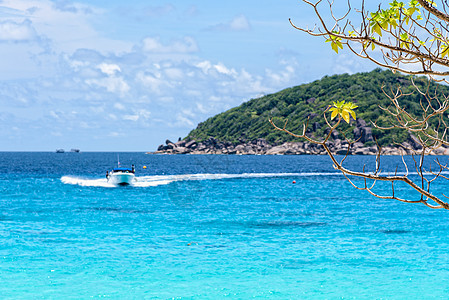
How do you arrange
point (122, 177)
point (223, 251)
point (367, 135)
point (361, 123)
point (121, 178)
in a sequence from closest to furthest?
point (223, 251), point (122, 177), point (121, 178), point (361, 123), point (367, 135)

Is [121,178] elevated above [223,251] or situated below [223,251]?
above

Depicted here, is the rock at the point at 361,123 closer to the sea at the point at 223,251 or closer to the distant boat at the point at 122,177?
the distant boat at the point at 122,177

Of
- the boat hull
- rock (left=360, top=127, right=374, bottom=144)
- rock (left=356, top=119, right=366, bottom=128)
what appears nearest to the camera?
the boat hull

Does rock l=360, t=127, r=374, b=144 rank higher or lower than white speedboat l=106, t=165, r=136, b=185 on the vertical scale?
higher

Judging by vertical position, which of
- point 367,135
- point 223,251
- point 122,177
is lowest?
point 223,251

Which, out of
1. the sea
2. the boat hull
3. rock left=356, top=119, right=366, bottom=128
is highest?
rock left=356, top=119, right=366, bottom=128

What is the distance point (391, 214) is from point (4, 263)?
2732 cm

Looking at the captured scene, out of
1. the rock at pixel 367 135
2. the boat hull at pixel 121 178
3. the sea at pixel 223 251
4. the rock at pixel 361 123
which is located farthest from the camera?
the rock at pixel 367 135

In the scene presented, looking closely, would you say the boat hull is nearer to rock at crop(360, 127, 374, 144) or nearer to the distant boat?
the distant boat

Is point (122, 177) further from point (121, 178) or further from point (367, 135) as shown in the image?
point (367, 135)

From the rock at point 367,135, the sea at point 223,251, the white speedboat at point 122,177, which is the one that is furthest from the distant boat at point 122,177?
the rock at point 367,135

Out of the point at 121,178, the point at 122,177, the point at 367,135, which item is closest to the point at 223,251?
the point at 122,177

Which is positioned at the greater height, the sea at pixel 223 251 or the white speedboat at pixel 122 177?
the white speedboat at pixel 122 177

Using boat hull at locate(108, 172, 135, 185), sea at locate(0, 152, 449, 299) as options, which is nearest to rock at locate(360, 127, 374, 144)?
boat hull at locate(108, 172, 135, 185)
